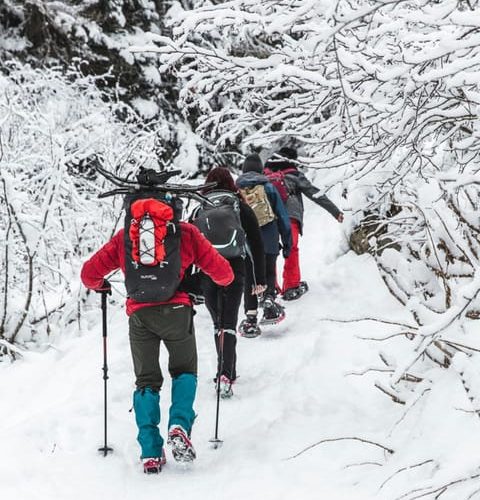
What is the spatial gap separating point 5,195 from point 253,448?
414 centimetres

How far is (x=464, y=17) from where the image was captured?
2.27 metres

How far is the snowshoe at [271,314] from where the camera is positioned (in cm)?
705

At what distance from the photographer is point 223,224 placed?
5.59 meters

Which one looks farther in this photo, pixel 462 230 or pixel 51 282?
pixel 51 282

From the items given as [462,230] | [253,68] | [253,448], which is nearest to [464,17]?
[253,68]

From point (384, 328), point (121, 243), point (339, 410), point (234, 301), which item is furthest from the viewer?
point (384, 328)

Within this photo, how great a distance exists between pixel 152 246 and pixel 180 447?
4.01ft

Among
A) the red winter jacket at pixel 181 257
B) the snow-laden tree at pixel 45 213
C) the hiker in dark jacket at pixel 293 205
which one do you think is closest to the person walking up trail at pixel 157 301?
the red winter jacket at pixel 181 257

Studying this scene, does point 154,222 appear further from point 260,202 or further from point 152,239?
point 260,202

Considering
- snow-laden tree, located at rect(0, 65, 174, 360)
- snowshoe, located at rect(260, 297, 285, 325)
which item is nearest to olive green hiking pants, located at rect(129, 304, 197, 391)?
snowshoe, located at rect(260, 297, 285, 325)

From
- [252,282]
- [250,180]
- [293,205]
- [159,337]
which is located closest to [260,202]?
[250,180]

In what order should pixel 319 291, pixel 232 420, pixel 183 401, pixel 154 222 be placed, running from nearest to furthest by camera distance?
pixel 154 222
pixel 183 401
pixel 232 420
pixel 319 291

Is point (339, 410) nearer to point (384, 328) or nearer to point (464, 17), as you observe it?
point (384, 328)

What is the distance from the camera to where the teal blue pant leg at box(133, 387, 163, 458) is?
4277 millimetres
